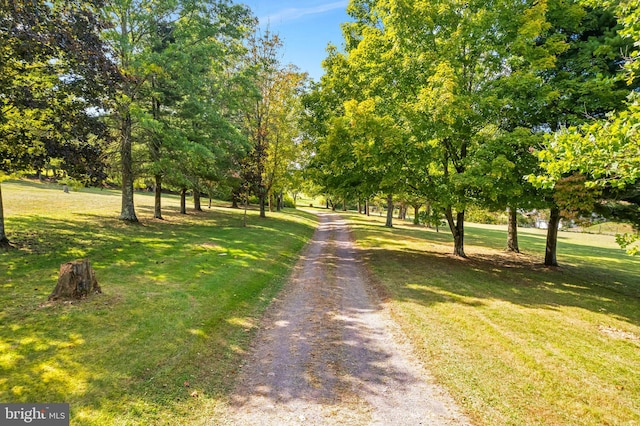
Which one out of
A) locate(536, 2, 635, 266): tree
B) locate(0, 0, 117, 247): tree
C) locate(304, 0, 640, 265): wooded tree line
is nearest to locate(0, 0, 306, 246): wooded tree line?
locate(0, 0, 117, 247): tree

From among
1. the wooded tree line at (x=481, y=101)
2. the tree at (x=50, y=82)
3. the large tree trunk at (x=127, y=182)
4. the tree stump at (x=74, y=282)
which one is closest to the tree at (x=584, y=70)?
the wooded tree line at (x=481, y=101)

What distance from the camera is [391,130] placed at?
14.3m

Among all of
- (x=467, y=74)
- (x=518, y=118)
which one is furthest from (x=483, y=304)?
(x=467, y=74)

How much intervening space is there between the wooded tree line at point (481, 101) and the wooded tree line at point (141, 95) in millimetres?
9220

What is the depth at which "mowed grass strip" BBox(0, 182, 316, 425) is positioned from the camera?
477cm

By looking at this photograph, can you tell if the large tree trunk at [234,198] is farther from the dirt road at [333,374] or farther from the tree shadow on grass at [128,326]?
the dirt road at [333,374]

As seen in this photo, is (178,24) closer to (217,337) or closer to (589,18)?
(217,337)

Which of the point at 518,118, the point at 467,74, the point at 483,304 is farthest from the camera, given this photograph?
the point at 467,74

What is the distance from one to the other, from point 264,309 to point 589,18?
19055 millimetres

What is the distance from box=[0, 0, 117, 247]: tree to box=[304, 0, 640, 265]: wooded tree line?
9.62 metres

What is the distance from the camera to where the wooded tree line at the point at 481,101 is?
41.3 feet

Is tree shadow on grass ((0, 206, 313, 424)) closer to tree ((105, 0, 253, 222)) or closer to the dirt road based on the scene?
the dirt road

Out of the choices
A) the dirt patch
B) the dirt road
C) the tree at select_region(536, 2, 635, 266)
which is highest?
the tree at select_region(536, 2, 635, 266)

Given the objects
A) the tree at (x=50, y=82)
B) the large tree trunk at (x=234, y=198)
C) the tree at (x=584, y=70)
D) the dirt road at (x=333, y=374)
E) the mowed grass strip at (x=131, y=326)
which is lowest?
the dirt road at (x=333, y=374)
